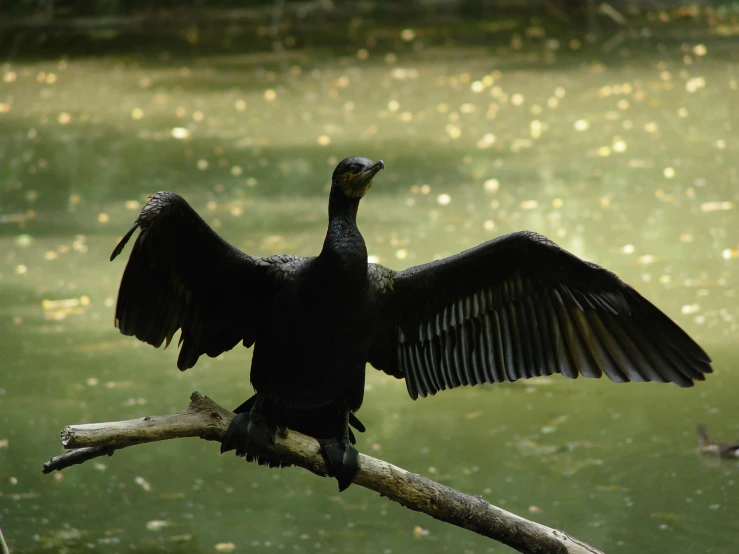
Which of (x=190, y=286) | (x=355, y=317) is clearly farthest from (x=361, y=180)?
(x=190, y=286)

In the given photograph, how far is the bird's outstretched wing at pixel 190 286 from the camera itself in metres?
3.32

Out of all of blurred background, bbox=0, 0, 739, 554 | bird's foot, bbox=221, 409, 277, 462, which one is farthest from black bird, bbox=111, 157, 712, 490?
blurred background, bbox=0, 0, 739, 554

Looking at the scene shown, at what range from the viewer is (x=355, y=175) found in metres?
3.40

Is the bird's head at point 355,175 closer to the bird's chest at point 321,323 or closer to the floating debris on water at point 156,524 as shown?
the bird's chest at point 321,323

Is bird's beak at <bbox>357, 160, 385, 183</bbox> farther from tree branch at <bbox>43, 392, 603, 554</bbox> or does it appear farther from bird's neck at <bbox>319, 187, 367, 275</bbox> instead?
tree branch at <bbox>43, 392, 603, 554</bbox>

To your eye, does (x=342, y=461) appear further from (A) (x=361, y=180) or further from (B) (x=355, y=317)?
(A) (x=361, y=180)

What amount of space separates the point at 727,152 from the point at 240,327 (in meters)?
7.28

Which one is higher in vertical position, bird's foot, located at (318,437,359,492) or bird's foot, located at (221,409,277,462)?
bird's foot, located at (221,409,277,462)

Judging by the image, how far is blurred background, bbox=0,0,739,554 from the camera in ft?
15.9

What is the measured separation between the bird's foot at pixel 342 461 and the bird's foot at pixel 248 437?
18cm

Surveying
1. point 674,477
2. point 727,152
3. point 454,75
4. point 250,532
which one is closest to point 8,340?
point 250,532

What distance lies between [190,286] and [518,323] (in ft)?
3.51

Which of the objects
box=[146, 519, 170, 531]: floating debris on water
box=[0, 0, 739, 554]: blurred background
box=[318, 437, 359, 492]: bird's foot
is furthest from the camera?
box=[0, 0, 739, 554]: blurred background

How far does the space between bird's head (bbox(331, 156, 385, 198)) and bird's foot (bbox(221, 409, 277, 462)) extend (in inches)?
29.4
